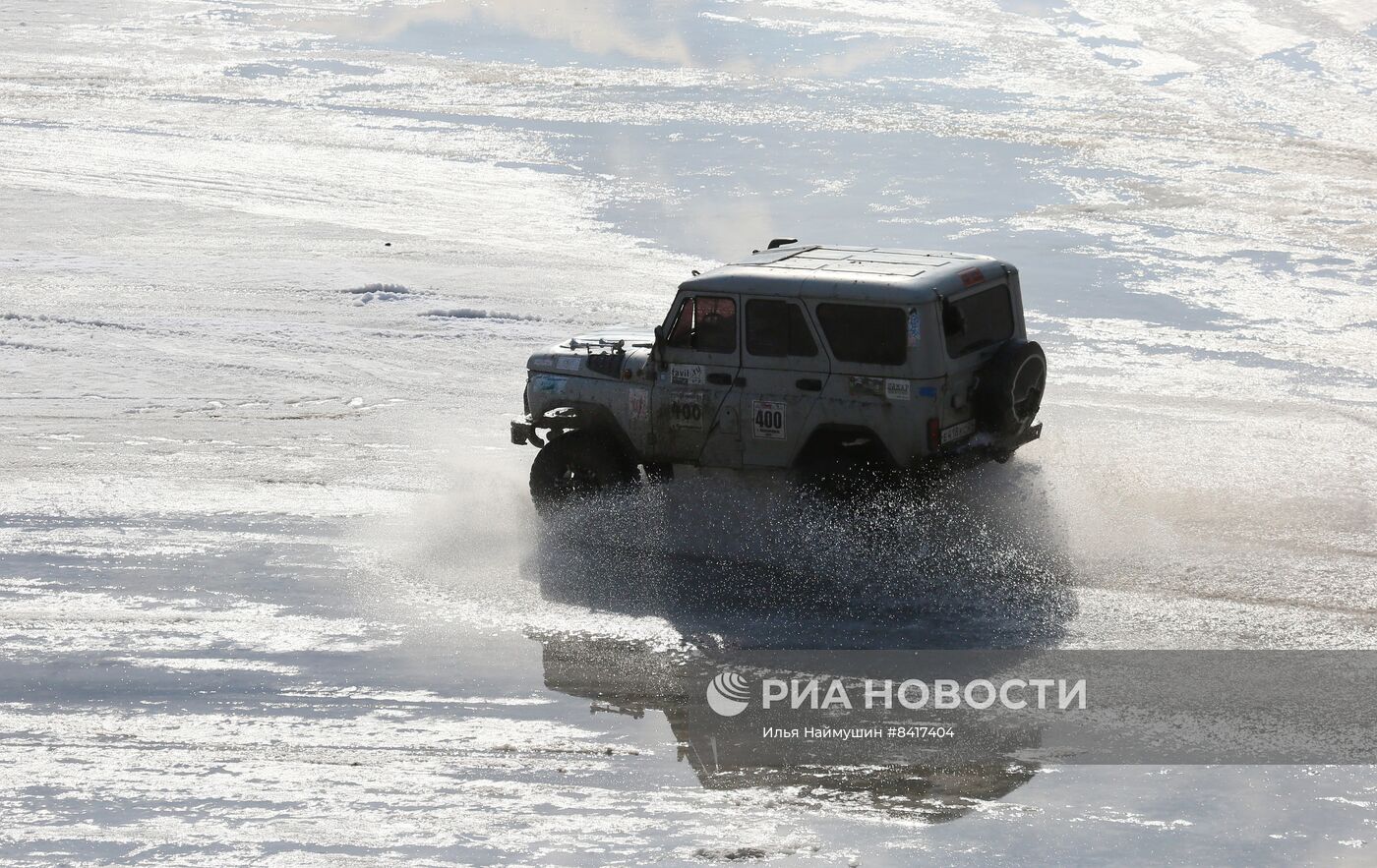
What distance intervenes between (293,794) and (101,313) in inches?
443

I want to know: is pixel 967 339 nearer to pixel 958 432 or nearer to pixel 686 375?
pixel 958 432

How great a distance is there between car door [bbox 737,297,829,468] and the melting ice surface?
347mm

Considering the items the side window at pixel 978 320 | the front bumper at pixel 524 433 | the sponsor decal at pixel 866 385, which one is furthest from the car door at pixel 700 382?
the side window at pixel 978 320

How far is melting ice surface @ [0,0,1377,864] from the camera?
6676mm

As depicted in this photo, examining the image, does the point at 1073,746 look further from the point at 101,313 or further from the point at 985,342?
the point at 101,313

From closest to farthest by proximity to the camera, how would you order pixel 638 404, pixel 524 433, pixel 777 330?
pixel 777 330 → pixel 638 404 → pixel 524 433

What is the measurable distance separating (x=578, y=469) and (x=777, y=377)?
1661 millimetres

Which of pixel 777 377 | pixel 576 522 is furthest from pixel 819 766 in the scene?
pixel 576 522

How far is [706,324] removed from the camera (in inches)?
381

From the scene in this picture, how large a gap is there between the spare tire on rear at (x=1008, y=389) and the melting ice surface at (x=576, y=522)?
63 centimetres

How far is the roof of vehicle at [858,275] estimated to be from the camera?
30.0ft

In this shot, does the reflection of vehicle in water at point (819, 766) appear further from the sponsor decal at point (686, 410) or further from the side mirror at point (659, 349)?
the side mirror at point (659, 349)

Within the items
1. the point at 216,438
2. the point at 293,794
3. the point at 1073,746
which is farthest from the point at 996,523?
the point at 216,438

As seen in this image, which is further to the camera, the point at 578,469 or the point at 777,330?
the point at 578,469
